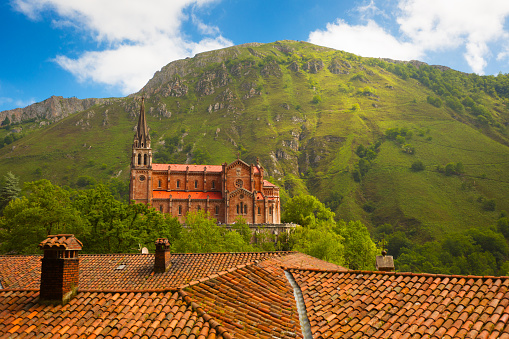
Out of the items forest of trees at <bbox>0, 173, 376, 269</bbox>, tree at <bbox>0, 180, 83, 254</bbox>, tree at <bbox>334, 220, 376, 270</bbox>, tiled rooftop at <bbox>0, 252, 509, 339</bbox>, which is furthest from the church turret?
tiled rooftop at <bbox>0, 252, 509, 339</bbox>

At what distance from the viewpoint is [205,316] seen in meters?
11.6

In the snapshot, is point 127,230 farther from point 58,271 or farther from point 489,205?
point 489,205

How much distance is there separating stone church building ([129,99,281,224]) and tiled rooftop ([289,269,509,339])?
215ft

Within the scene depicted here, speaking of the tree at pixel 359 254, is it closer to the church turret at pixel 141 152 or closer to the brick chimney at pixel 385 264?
the church turret at pixel 141 152

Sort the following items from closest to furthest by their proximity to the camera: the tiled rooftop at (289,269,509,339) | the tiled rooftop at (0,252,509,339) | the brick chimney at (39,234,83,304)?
the tiled rooftop at (289,269,509,339) → the tiled rooftop at (0,252,509,339) → the brick chimney at (39,234,83,304)

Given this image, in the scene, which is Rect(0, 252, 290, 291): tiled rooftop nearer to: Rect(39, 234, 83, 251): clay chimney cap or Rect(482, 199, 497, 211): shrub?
Rect(39, 234, 83, 251): clay chimney cap

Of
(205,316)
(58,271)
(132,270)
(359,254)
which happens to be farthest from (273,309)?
(359,254)

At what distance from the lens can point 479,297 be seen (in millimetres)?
12148

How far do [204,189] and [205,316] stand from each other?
75.4m

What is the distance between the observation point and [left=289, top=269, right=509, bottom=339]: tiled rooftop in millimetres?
11211

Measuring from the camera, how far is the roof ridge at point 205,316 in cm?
1089

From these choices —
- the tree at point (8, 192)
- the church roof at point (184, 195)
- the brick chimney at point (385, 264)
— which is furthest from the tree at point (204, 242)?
the tree at point (8, 192)

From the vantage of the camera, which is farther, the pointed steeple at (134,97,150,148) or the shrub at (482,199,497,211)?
the shrub at (482,199,497,211)

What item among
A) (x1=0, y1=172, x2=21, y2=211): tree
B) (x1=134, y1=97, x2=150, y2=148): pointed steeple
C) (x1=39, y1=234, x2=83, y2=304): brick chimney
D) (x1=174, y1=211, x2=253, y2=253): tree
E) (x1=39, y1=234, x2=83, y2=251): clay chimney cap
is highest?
(x1=134, y1=97, x2=150, y2=148): pointed steeple
